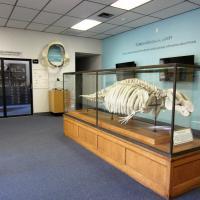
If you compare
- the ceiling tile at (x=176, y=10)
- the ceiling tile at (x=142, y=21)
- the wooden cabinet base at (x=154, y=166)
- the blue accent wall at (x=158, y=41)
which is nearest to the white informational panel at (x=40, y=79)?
the blue accent wall at (x=158, y=41)

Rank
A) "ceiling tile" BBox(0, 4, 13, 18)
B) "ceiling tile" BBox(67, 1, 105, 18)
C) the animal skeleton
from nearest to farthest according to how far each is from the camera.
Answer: the animal skeleton → "ceiling tile" BBox(67, 1, 105, 18) → "ceiling tile" BBox(0, 4, 13, 18)

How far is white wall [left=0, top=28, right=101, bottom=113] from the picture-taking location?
631 centimetres

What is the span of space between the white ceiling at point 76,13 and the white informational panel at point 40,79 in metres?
1.41

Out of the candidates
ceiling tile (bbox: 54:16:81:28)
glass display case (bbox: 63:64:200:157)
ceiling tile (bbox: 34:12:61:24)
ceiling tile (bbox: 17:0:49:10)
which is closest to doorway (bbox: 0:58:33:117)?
ceiling tile (bbox: 34:12:61:24)

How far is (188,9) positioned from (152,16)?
2.86 ft

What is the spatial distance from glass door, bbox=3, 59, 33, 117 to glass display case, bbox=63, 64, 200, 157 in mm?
3548

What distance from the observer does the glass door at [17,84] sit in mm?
6620

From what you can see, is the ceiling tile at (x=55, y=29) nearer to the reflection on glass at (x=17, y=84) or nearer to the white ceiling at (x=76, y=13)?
the white ceiling at (x=76, y=13)

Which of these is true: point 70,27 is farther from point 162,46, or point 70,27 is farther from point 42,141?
point 42,141

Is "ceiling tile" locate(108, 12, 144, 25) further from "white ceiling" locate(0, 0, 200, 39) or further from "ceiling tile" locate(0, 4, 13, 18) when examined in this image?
"ceiling tile" locate(0, 4, 13, 18)

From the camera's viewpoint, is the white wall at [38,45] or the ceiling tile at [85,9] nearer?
the ceiling tile at [85,9]

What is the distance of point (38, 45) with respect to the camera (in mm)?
6793

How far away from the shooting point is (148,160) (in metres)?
2.27

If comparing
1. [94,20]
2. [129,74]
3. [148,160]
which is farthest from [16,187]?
[94,20]
